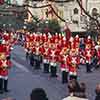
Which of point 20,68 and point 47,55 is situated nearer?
point 47,55

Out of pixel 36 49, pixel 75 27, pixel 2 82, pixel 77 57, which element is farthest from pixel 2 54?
pixel 75 27

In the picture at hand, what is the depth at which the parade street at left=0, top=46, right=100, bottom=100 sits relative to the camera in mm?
21744

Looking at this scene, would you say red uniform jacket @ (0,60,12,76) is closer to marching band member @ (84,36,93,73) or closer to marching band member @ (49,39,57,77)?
marching band member @ (49,39,57,77)

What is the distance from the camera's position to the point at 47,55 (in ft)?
97.3

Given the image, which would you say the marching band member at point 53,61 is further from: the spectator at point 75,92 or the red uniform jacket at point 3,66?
the spectator at point 75,92

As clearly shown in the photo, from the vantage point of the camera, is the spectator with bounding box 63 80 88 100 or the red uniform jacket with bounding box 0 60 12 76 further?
the red uniform jacket with bounding box 0 60 12 76

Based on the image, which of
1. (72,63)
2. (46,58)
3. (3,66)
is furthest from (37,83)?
(46,58)

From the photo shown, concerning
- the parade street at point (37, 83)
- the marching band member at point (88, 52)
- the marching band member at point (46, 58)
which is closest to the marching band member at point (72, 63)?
the parade street at point (37, 83)

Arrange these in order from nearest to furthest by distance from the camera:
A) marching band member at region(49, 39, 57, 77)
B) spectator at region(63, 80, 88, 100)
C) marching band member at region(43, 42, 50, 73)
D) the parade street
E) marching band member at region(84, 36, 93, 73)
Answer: spectator at region(63, 80, 88, 100), the parade street, marching band member at region(49, 39, 57, 77), marching band member at region(43, 42, 50, 73), marching band member at region(84, 36, 93, 73)

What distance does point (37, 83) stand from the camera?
2591cm

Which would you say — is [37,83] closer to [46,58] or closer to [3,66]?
[3,66]

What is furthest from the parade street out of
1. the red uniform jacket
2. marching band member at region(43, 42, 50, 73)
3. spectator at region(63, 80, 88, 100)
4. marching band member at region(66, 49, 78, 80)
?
spectator at region(63, 80, 88, 100)

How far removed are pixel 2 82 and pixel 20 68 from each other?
12.3 meters

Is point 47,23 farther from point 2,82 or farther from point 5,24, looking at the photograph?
point 2,82
